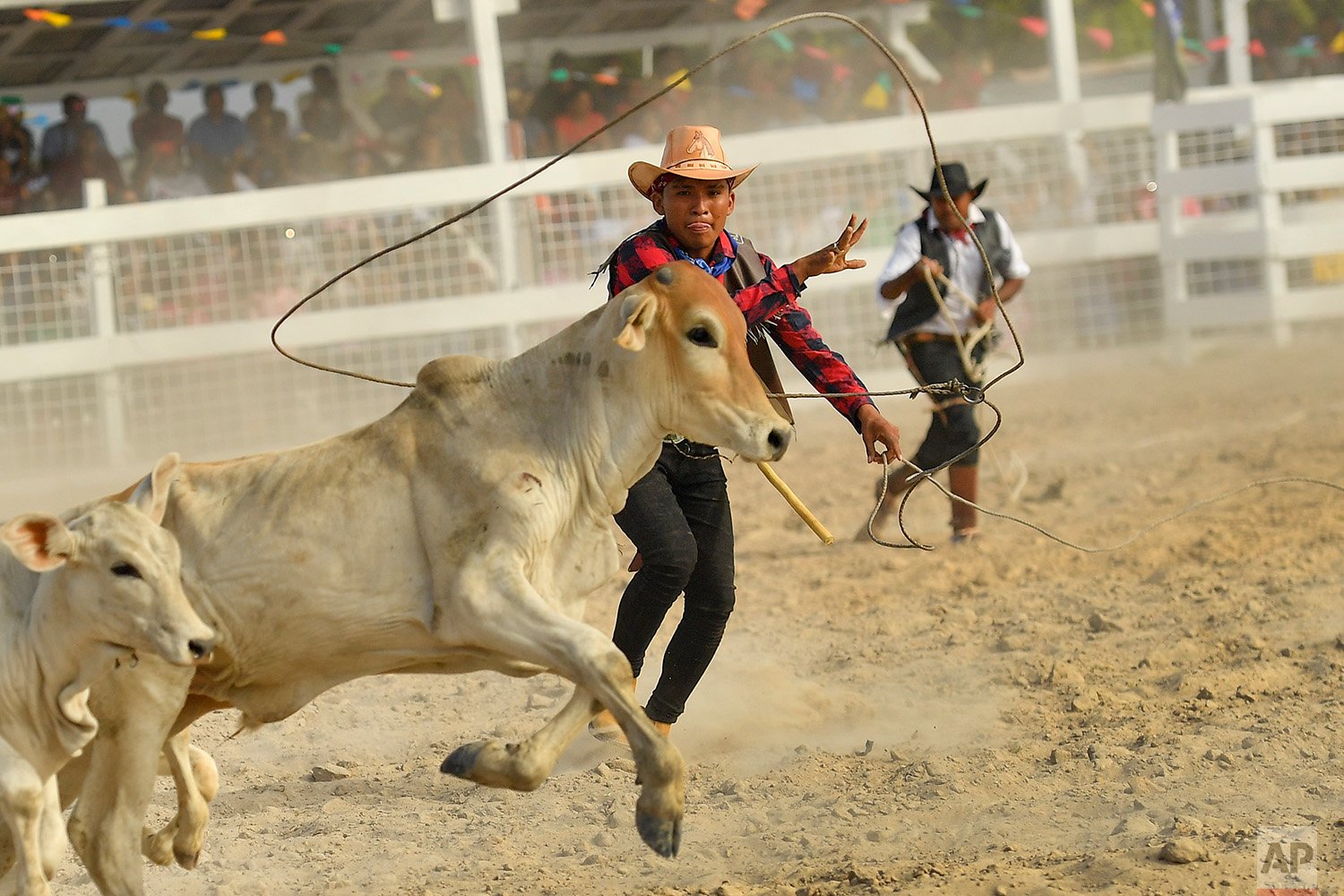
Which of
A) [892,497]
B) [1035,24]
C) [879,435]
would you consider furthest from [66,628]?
[1035,24]

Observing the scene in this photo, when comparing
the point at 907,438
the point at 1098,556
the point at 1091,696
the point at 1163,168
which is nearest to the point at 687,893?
the point at 1091,696

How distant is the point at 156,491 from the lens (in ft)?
13.2

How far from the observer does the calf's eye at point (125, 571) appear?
3.87m

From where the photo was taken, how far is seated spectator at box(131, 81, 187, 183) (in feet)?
48.9

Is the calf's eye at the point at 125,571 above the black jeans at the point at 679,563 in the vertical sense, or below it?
above

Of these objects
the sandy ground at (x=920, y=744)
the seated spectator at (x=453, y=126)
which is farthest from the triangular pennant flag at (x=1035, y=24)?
the sandy ground at (x=920, y=744)

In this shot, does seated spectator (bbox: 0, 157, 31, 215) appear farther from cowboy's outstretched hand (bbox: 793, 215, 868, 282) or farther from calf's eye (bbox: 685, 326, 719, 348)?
calf's eye (bbox: 685, 326, 719, 348)

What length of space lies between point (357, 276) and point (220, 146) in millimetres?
2317

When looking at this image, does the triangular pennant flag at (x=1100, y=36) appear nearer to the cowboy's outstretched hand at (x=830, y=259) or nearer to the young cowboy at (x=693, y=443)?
the young cowboy at (x=693, y=443)

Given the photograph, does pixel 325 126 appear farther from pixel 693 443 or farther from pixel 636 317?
pixel 636 317

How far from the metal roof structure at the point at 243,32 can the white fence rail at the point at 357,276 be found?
2359 millimetres

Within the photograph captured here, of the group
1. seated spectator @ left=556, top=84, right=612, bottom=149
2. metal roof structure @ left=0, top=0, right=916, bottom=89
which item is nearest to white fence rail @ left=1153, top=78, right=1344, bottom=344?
→ metal roof structure @ left=0, top=0, right=916, bottom=89

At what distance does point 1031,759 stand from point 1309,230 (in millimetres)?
11567

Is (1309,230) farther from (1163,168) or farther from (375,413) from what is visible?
(375,413)
